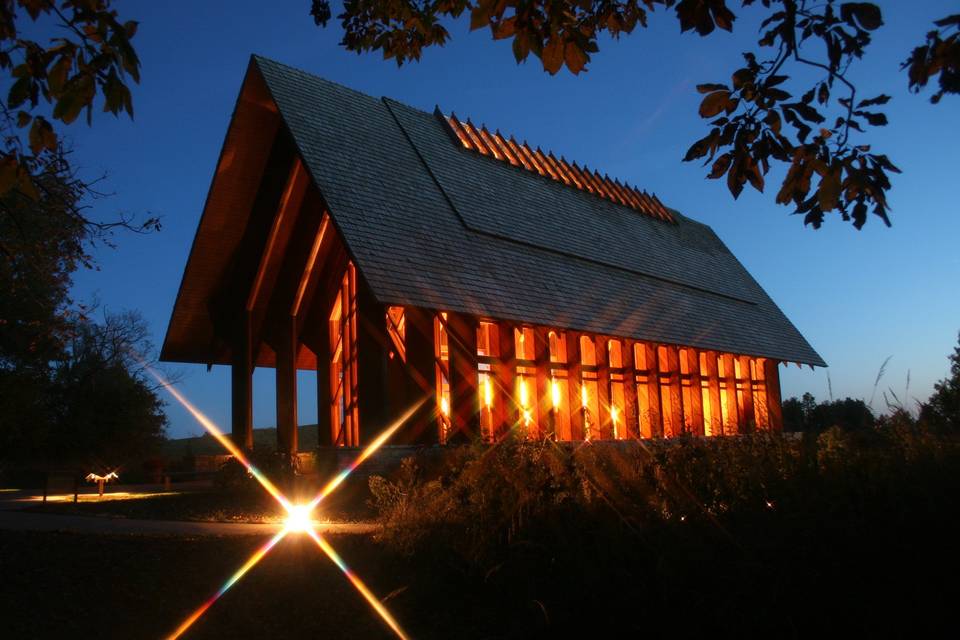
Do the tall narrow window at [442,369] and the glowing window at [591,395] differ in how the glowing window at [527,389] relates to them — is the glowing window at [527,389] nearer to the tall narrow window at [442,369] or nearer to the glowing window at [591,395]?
the glowing window at [591,395]

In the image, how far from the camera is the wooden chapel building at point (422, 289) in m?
16.1

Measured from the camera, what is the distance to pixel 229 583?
6.58 metres

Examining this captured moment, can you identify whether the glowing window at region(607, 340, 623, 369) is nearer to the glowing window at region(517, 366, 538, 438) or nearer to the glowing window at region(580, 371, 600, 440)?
the glowing window at region(580, 371, 600, 440)

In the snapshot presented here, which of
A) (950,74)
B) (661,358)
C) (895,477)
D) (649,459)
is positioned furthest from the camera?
(661,358)

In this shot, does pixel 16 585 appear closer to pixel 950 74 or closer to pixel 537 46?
pixel 537 46

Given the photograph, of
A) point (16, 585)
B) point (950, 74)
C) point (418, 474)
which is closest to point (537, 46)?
point (950, 74)

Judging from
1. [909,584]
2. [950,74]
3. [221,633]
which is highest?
[950,74]

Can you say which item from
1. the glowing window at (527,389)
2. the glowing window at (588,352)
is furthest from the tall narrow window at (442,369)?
the glowing window at (588,352)

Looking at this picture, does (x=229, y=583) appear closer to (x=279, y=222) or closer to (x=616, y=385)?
(x=279, y=222)

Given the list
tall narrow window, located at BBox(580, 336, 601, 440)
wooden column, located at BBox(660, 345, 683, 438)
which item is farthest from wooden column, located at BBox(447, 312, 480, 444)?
wooden column, located at BBox(660, 345, 683, 438)

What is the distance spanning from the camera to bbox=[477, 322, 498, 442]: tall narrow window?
1700 centimetres

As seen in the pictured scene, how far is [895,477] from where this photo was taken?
5.21m

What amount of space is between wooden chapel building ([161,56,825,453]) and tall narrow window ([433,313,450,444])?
0.05 meters

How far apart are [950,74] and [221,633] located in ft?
17.6
